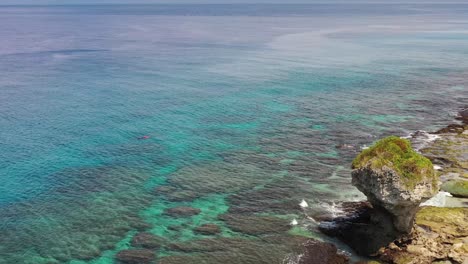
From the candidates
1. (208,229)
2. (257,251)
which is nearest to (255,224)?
(257,251)

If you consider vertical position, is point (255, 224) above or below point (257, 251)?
above

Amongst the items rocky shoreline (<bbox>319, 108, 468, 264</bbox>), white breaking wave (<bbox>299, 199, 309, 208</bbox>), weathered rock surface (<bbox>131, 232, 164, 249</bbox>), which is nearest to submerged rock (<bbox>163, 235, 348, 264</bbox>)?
weathered rock surface (<bbox>131, 232, 164, 249</bbox>)

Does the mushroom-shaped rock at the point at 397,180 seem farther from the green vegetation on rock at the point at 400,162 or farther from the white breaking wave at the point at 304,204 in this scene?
the white breaking wave at the point at 304,204

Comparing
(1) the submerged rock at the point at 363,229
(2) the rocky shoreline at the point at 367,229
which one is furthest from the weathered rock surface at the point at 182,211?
(1) the submerged rock at the point at 363,229

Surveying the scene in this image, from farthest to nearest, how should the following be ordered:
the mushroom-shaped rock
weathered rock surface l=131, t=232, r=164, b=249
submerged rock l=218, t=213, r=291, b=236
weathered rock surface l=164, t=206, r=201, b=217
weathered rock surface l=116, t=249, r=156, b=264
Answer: weathered rock surface l=164, t=206, r=201, b=217, submerged rock l=218, t=213, r=291, b=236, weathered rock surface l=131, t=232, r=164, b=249, weathered rock surface l=116, t=249, r=156, b=264, the mushroom-shaped rock

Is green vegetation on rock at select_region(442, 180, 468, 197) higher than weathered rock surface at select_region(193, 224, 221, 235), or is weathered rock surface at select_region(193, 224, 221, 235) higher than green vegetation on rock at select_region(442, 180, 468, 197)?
green vegetation on rock at select_region(442, 180, 468, 197)

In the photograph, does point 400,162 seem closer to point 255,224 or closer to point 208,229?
point 255,224

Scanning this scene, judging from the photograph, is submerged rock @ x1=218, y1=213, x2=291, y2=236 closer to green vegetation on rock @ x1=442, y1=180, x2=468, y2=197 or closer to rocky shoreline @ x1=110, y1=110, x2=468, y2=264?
rocky shoreline @ x1=110, y1=110, x2=468, y2=264
